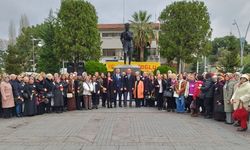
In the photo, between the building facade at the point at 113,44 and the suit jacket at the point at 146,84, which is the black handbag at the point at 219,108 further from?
the building facade at the point at 113,44

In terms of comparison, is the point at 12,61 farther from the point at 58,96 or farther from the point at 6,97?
the point at 6,97

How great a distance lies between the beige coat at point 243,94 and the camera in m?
13.5

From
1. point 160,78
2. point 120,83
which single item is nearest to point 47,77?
point 120,83

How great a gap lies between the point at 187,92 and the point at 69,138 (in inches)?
308

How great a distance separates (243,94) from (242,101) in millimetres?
401

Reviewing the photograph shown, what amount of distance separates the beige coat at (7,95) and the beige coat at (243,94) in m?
8.59

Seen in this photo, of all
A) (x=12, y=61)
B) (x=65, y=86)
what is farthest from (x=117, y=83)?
(x=12, y=61)

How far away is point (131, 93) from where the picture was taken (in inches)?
836

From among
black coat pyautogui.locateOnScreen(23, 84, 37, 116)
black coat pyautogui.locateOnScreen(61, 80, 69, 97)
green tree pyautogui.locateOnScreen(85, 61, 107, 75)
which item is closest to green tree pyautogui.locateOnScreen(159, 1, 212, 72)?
green tree pyautogui.locateOnScreen(85, 61, 107, 75)

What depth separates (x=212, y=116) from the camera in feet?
56.3

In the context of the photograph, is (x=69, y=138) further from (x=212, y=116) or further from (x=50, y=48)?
(x=50, y=48)

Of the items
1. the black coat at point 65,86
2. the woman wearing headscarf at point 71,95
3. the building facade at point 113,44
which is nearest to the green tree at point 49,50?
the building facade at point 113,44

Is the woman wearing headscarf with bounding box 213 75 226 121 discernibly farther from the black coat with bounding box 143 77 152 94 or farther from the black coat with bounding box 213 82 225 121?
the black coat with bounding box 143 77 152 94

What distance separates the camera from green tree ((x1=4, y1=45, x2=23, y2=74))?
220 feet
